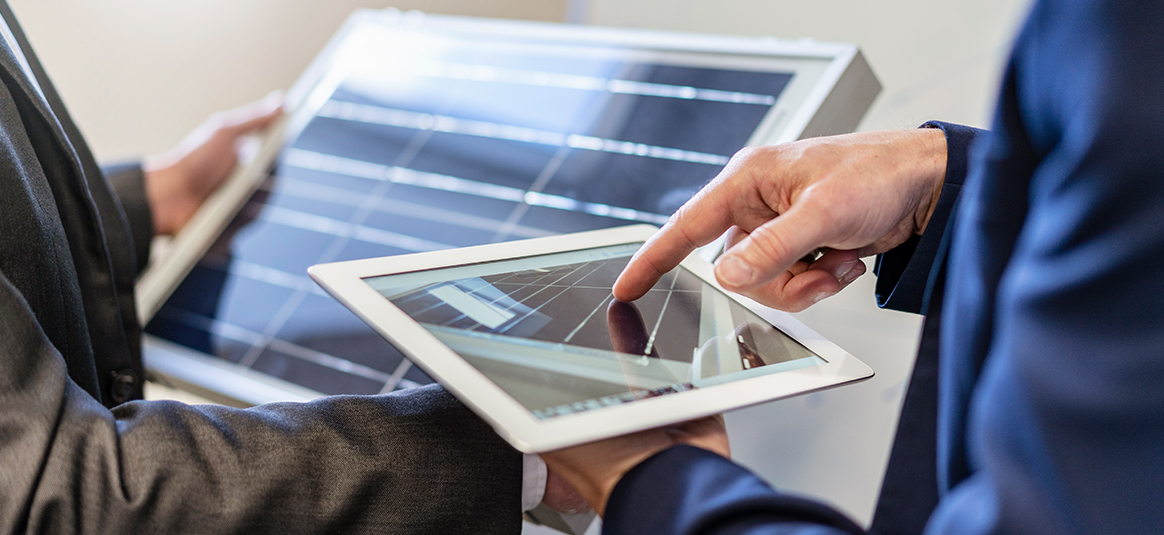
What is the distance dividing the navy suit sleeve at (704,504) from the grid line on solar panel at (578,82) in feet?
1.99

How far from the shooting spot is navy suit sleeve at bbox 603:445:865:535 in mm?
409

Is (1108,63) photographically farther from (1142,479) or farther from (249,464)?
(249,464)

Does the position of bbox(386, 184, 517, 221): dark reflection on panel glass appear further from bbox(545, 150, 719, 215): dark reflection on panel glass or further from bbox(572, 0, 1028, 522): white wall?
bbox(572, 0, 1028, 522): white wall

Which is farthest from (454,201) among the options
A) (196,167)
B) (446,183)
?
(196,167)

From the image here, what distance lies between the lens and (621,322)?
567mm

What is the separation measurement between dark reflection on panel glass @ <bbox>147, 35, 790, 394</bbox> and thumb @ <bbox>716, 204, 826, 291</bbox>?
0.32 metres

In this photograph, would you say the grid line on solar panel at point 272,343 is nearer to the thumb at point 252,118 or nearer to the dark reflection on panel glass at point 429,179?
the dark reflection on panel glass at point 429,179

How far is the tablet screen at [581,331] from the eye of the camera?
1.54ft

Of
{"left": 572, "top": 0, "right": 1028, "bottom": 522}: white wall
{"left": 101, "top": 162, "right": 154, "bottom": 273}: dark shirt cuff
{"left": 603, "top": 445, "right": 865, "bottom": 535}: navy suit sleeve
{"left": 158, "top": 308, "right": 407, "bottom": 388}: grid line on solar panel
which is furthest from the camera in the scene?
{"left": 101, "top": 162, "right": 154, "bottom": 273}: dark shirt cuff

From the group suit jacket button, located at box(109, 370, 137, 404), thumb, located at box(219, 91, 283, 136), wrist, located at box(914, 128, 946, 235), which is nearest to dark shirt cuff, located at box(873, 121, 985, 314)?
wrist, located at box(914, 128, 946, 235)

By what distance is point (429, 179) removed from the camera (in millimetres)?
1098

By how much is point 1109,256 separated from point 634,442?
1.03ft

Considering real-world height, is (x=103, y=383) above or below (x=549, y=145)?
below

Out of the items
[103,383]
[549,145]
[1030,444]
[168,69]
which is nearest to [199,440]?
[103,383]
